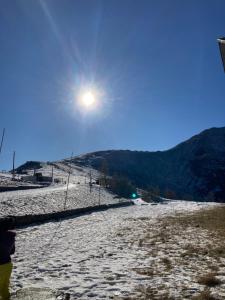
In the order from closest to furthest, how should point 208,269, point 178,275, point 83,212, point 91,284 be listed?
point 91,284, point 178,275, point 208,269, point 83,212

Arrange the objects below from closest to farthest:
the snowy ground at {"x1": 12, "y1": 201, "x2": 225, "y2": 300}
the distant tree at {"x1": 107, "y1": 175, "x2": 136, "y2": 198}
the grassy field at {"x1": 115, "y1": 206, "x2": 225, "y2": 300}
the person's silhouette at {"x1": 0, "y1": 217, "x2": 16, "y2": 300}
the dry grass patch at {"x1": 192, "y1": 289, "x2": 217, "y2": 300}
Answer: the person's silhouette at {"x1": 0, "y1": 217, "x2": 16, "y2": 300} → the dry grass patch at {"x1": 192, "y1": 289, "x2": 217, "y2": 300} → the grassy field at {"x1": 115, "y1": 206, "x2": 225, "y2": 300} → the snowy ground at {"x1": 12, "y1": 201, "x2": 225, "y2": 300} → the distant tree at {"x1": 107, "y1": 175, "x2": 136, "y2": 198}

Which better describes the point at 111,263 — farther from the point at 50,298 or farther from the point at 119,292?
the point at 50,298

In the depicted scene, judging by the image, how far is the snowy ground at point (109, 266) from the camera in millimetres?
11641

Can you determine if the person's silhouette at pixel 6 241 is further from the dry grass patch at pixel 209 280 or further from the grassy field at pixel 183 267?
the dry grass patch at pixel 209 280

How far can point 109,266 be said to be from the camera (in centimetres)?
1509

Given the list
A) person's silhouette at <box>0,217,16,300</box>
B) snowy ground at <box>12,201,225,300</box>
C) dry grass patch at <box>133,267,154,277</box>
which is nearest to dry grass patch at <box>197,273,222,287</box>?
snowy ground at <box>12,201,225,300</box>

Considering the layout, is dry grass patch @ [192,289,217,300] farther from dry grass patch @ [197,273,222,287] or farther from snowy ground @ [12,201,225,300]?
dry grass patch @ [197,273,222,287]

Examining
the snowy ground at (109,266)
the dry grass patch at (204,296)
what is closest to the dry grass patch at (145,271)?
the snowy ground at (109,266)

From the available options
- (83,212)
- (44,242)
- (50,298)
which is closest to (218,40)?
(50,298)

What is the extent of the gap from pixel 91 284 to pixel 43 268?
3350 mm

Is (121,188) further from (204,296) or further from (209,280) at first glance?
(204,296)

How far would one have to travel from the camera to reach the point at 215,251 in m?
18.0

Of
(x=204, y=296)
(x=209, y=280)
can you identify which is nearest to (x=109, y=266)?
(x=209, y=280)

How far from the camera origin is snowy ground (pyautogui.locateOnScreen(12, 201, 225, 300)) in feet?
38.2
